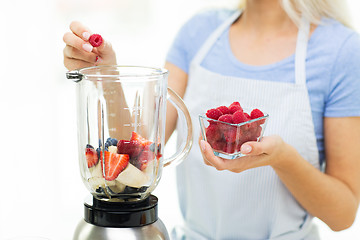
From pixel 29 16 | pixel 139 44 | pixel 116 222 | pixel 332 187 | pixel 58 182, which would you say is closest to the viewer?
pixel 116 222

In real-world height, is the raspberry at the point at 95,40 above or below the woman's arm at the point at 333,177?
above

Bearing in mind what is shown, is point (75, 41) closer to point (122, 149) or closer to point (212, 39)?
point (122, 149)

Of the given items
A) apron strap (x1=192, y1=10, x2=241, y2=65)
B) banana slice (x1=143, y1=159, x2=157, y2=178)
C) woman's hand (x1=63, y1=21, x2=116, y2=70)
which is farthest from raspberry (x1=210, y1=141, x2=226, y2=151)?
apron strap (x1=192, y1=10, x2=241, y2=65)

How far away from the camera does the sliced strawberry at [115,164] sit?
67 centimetres

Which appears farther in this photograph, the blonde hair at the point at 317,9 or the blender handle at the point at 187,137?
the blonde hair at the point at 317,9

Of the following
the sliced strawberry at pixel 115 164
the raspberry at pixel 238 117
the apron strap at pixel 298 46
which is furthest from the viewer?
the apron strap at pixel 298 46

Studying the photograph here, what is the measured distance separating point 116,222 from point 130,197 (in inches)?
1.8

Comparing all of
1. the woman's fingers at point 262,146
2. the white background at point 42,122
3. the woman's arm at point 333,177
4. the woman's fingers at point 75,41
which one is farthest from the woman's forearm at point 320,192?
the white background at point 42,122

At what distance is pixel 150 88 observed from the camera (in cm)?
71

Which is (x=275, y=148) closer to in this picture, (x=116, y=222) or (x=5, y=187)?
(x=116, y=222)

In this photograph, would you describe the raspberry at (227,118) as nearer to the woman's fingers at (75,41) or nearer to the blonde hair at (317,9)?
the woman's fingers at (75,41)

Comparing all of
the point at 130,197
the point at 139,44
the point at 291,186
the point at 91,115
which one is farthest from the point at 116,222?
the point at 139,44

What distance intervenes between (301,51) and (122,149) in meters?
0.61

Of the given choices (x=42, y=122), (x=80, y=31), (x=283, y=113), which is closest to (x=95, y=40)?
(x=80, y=31)
